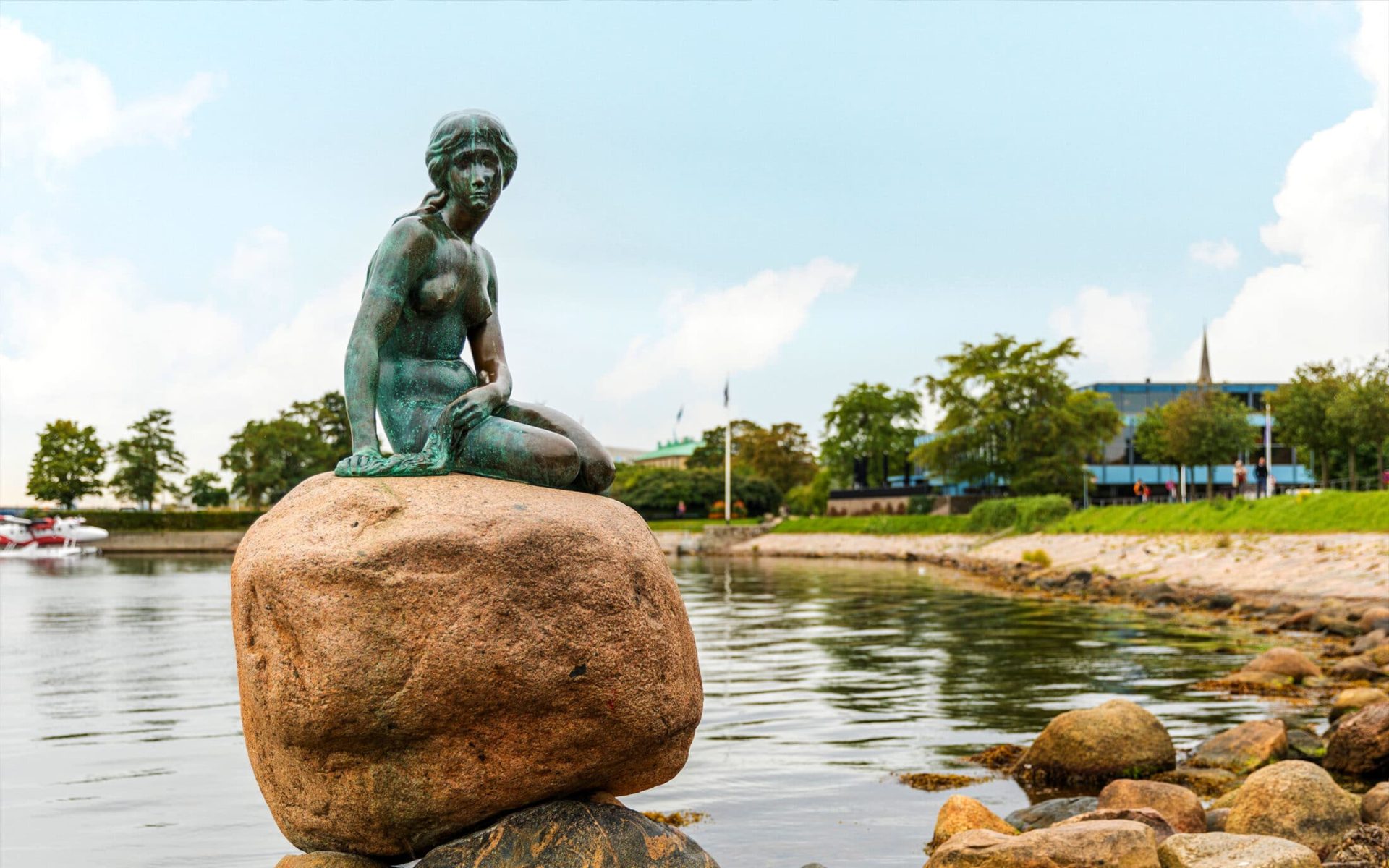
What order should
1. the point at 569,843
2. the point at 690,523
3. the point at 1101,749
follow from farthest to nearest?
the point at 690,523, the point at 1101,749, the point at 569,843

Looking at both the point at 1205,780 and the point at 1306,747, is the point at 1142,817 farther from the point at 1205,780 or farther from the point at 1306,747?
the point at 1306,747

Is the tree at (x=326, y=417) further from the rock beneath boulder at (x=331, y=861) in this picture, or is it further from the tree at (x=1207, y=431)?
the rock beneath boulder at (x=331, y=861)

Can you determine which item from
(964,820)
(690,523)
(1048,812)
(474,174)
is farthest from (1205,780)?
(690,523)

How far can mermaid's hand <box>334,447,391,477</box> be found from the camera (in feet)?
21.6

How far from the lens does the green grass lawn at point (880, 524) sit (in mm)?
69938

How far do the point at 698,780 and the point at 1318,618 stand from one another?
17948 millimetres

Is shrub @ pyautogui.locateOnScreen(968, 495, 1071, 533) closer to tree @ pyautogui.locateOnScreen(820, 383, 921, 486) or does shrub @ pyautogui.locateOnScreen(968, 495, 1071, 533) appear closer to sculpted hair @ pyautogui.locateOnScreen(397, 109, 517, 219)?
tree @ pyautogui.locateOnScreen(820, 383, 921, 486)

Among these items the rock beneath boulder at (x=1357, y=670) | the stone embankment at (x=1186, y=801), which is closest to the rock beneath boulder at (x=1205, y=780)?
the stone embankment at (x=1186, y=801)

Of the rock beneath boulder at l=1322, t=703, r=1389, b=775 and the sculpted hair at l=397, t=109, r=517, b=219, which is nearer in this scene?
the sculpted hair at l=397, t=109, r=517, b=219

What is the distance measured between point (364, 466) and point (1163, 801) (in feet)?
23.3

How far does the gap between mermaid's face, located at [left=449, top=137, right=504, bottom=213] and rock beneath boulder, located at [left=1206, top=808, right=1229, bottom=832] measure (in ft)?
25.0

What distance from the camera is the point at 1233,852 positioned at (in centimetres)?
802

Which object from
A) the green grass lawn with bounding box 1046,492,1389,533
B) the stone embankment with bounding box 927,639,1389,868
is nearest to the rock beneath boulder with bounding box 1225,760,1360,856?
the stone embankment with bounding box 927,639,1389,868

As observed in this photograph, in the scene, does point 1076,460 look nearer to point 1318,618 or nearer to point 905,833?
point 1318,618
